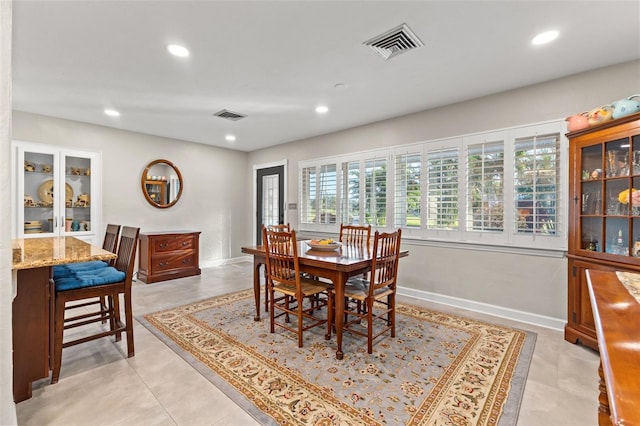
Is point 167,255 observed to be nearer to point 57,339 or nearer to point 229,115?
point 229,115

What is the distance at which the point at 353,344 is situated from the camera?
262cm

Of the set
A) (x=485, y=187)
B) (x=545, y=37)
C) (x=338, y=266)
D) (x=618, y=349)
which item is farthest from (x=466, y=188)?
(x=618, y=349)

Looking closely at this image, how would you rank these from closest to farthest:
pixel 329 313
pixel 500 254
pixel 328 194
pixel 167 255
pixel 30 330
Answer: pixel 30 330 → pixel 329 313 → pixel 500 254 → pixel 167 255 → pixel 328 194

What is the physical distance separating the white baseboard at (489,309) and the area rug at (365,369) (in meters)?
0.35

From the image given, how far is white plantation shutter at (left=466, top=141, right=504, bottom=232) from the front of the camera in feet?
10.8

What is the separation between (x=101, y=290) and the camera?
224 cm

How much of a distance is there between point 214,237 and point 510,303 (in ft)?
17.2

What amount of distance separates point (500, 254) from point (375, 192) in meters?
1.79

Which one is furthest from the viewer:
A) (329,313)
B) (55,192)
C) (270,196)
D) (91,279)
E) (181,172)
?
(270,196)

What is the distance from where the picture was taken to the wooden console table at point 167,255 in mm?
4719

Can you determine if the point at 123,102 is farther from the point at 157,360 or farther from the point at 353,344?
the point at 353,344

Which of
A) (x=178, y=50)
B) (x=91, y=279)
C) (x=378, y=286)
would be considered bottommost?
(x=378, y=286)

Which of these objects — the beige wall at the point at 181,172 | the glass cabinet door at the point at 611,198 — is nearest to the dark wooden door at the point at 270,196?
Result: the beige wall at the point at 181,172

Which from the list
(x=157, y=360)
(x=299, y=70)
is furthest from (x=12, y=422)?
(x=299, y=70)
